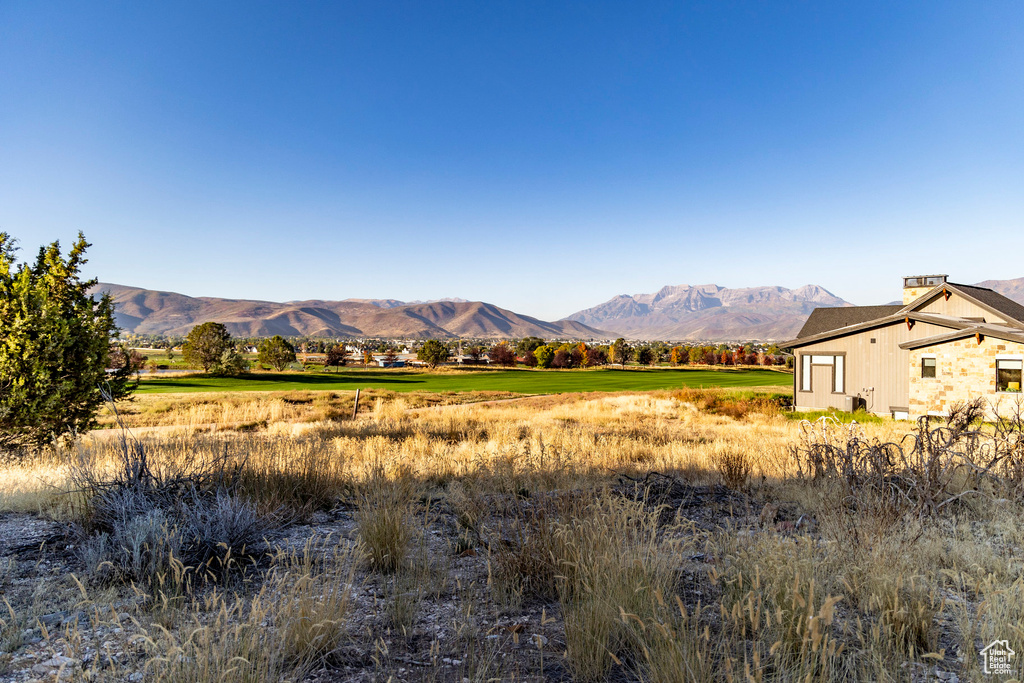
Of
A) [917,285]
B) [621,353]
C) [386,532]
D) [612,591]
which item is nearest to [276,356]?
[621,353]

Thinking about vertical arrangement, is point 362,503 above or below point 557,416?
above

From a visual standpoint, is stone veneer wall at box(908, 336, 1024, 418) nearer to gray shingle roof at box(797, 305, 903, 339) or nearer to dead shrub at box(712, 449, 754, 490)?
gray shingle roof at box(797, 305, 903, 339)

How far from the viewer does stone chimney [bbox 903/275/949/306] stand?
86.2 ft

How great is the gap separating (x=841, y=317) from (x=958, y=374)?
8.30 meters

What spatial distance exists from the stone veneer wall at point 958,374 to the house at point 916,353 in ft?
0.10

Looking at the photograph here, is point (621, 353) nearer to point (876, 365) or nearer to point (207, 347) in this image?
point (207, 347)

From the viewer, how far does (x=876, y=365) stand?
24.5 metres

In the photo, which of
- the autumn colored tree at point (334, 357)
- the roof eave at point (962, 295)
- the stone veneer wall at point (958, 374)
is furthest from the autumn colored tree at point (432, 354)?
the stone veneer wall at point (958, 374)

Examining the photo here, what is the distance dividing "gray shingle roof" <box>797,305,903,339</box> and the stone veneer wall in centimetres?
570

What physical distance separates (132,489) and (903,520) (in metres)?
6.93

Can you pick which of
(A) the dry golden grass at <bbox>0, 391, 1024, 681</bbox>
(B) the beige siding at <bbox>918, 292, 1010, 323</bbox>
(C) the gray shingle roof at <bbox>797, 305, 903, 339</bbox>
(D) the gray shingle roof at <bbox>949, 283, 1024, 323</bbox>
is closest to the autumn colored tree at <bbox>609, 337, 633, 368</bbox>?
(C) the gray shingle roof at <bbox>797, 305, 903, 339</bbox>

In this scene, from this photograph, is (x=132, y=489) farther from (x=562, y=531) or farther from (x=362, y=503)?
(x=562, y=531)

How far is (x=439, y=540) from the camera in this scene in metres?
4.92

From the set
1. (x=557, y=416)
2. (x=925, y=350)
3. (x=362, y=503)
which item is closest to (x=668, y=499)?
(x=362, y=503)
